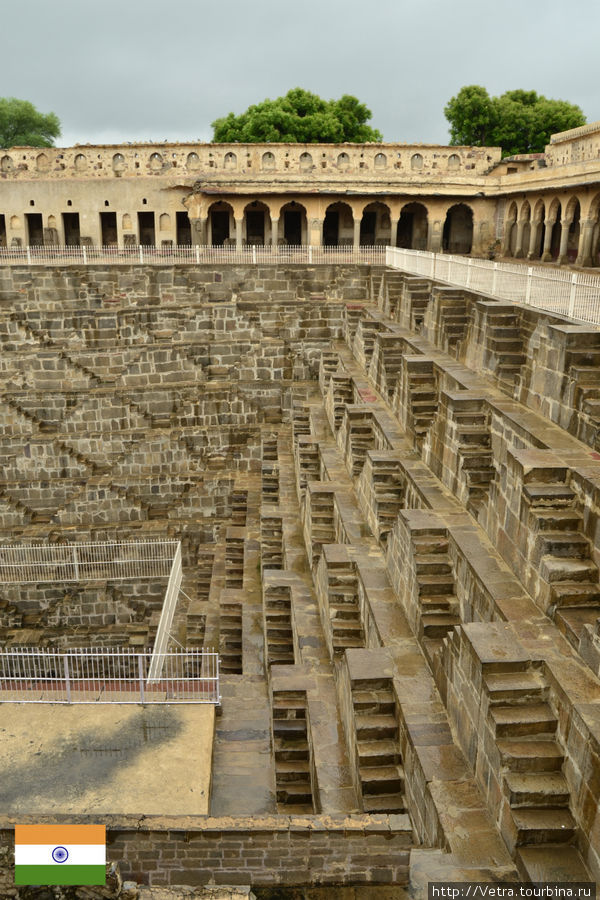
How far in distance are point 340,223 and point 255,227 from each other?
4.17 m

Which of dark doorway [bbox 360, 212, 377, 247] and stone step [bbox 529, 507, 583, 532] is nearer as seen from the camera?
stone step [bbox 529, 507, 583, 532]

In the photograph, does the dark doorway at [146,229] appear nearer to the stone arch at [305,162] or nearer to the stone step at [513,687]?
the stone arch at [305,162]

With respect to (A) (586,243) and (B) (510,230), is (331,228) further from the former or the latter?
(A) (586,243)

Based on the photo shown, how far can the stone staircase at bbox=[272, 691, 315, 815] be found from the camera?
21.7 ft

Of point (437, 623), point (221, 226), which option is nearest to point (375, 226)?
point (221, 226)

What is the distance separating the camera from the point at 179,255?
1975cm

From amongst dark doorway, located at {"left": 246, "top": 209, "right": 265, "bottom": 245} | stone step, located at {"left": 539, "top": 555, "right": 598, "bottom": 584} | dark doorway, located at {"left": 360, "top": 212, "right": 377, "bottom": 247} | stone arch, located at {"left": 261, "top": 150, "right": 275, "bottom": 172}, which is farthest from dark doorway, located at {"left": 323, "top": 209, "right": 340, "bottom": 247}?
stone step, located at {"left": 539, "top": 555, "right": 598, "bottom": 584}

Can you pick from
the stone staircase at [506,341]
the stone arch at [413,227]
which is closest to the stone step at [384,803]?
the stone staircase at [506,341]

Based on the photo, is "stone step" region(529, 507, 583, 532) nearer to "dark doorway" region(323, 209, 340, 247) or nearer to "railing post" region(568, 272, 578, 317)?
"railing post" region(568, 272, 578, 317)

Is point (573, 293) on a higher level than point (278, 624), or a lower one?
higher

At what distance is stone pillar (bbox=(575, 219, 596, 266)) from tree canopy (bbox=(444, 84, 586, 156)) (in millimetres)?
25125

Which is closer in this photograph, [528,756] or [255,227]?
[528,756]

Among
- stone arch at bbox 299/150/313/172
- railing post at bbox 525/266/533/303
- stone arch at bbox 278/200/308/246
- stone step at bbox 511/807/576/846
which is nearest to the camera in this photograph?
stone step at bbox 511/807/576/846

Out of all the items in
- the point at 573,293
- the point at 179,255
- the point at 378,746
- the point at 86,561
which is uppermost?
the point at 179,255
